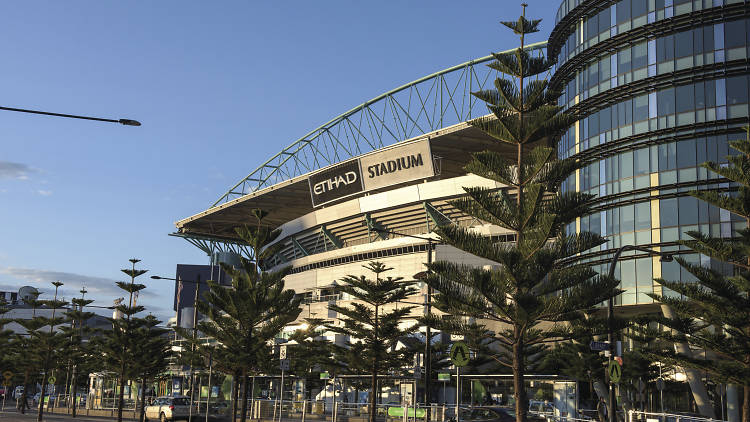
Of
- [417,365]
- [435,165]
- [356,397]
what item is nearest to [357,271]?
[435,165]

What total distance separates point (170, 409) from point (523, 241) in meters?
26.1

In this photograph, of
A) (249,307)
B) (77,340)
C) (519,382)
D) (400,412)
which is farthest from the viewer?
(77,340)

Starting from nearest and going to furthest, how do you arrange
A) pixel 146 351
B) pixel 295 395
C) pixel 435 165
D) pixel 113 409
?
pixel 146 351
pixel 113 409
pixel 295 395
pixel 435 165

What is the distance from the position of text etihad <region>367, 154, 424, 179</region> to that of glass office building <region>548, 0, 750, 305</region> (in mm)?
25854

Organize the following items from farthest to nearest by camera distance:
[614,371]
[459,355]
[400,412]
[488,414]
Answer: [400,412], [614,371], [488,414], [459,355]

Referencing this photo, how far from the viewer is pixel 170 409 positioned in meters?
42.9

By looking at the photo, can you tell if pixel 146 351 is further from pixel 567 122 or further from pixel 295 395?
pixel 567 122

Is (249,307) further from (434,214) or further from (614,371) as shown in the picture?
(434,214)

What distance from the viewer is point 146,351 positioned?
5725 centimetres

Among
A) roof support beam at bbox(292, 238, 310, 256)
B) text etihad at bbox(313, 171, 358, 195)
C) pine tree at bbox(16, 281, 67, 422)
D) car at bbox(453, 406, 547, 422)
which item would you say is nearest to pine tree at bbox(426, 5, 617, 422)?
car at bbox(453, 406, 547, 422)

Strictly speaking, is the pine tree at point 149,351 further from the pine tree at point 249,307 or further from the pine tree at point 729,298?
A: the pine tree at point 729,298

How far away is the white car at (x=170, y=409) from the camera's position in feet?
141

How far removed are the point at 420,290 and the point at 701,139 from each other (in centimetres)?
3430

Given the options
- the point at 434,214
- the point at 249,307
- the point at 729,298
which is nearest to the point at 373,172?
the point at 434,214
